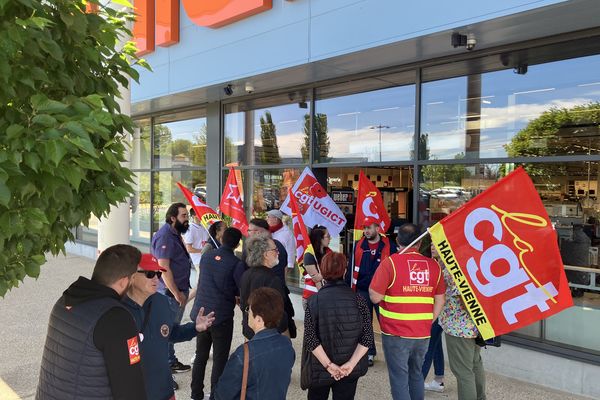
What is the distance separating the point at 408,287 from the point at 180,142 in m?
8.36

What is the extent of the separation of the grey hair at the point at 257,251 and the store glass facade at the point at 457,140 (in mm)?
Answer: 3033

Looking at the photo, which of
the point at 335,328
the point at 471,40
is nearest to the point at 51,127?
the point at 335,328

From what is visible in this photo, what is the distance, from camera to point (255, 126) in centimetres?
941

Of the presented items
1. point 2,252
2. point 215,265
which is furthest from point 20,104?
point 215,265

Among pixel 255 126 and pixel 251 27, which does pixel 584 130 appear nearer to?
pixel 251 27

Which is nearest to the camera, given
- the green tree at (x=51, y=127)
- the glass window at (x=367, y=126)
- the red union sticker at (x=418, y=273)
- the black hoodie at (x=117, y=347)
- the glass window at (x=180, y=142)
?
the green tree at (x=51, y=127)

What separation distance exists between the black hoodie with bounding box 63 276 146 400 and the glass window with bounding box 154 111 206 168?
837 cm

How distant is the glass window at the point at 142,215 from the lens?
40.5ft

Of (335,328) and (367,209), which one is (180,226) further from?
(335,328)

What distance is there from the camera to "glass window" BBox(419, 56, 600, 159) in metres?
5.58

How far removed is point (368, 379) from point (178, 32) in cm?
642

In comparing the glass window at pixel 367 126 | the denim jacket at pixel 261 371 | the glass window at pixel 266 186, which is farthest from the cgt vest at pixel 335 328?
the glass window at pixel 266 186

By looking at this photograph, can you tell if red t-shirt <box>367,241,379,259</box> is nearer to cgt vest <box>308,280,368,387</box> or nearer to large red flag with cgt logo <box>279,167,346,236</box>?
large red flag with cgt logo <box>279,167,346,236</box>

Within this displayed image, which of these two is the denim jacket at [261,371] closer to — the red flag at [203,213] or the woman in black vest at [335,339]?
the woman in black vest at [335,339]
